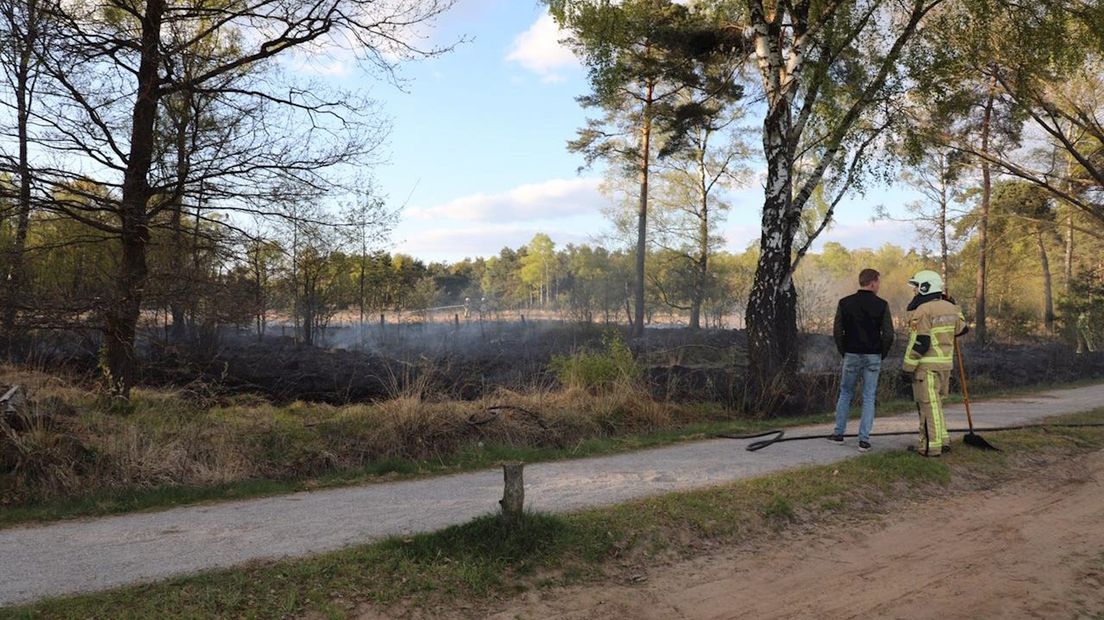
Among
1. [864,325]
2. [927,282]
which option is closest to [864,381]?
[864,325]

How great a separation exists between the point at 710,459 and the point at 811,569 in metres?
3.17

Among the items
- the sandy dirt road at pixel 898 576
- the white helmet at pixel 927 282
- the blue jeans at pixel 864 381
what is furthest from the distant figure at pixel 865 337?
the sandy dirt road at pixel 898 576

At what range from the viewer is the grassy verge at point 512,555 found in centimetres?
449

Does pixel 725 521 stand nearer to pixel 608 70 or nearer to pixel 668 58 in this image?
pixel 608 70

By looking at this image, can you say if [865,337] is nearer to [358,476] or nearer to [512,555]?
[512,555]

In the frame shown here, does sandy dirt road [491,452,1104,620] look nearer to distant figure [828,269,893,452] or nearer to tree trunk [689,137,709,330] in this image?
distant figure [828,269,893,452]

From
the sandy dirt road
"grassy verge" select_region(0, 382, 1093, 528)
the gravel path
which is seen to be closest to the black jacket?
the gravel path

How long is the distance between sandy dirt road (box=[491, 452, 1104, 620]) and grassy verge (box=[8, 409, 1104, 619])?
250 mm

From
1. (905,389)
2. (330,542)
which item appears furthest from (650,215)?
(330,542)

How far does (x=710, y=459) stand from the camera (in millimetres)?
8836

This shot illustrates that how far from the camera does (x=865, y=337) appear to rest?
904cm

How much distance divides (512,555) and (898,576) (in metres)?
3.15

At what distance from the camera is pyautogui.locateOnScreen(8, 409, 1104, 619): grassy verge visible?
4.49 m

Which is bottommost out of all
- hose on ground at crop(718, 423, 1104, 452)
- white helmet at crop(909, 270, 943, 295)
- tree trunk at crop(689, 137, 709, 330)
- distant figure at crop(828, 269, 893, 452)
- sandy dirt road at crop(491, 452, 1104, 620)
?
sandy dirt road at crop(491, 452, 1104, 620)
